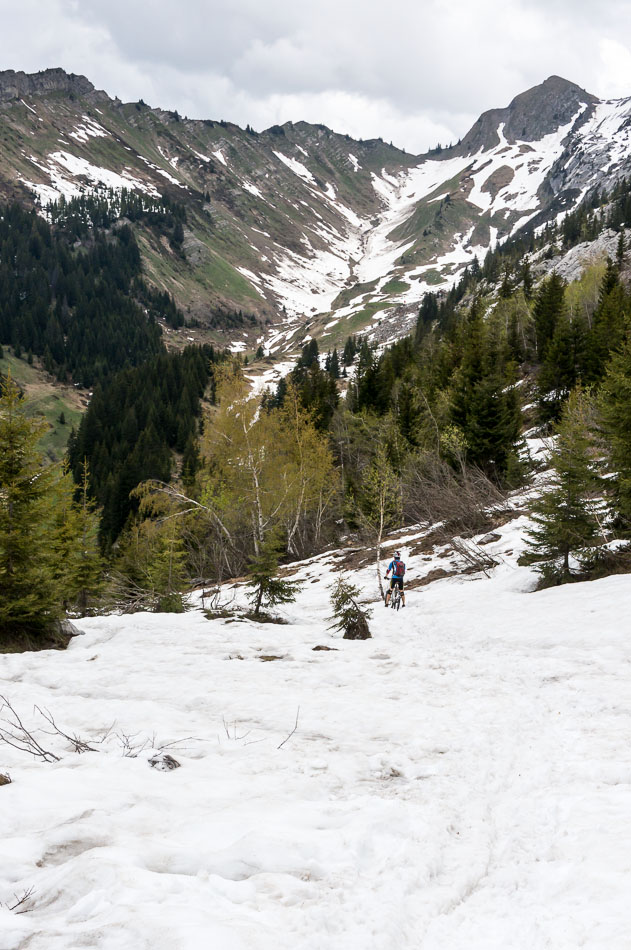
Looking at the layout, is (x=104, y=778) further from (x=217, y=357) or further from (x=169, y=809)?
(x=217, y=357)

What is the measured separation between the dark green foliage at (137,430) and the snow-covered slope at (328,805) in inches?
2108

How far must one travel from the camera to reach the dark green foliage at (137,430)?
63.5 m

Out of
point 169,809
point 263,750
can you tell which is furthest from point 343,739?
point 169,809

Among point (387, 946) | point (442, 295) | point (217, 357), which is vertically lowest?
point (387, 946)

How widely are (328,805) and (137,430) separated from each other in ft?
271

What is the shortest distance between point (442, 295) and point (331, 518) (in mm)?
152798

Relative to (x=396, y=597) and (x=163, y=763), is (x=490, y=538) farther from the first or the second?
(x=163, y=763)

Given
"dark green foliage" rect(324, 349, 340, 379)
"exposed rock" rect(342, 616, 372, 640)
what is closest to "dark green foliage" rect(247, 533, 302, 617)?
"exposed rock" rect(342, 616, 372, 640)

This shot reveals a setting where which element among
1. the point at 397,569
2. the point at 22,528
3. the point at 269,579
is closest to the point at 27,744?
the point at 22,528

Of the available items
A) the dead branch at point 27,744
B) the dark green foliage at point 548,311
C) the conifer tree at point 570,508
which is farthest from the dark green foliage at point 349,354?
the dead branch at point 27,744

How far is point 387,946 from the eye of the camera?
103 inches

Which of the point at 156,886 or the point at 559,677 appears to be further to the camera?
the point at 559,677

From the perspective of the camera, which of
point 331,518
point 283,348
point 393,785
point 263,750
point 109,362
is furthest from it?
point 283,348

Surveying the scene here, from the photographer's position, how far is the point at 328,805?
4230 millimetres
